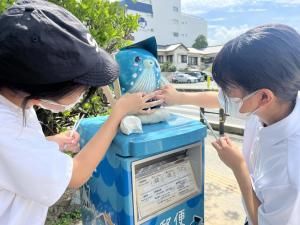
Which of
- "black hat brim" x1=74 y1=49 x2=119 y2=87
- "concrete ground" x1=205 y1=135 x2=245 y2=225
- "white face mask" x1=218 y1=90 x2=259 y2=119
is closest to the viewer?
"black hat brim" x1=74 y1=49 x2=119 y2=87

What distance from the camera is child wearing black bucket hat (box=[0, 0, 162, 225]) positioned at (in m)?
0.84

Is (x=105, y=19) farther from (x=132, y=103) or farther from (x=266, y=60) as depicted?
(x=266, y=60)

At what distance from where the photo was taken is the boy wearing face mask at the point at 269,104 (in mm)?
974

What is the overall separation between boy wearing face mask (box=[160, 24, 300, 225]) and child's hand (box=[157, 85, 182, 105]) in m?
0.40

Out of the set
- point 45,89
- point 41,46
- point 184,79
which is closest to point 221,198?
point 45,89

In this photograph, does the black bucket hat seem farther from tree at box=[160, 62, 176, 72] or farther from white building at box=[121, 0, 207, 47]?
white building at box=[121, 0, 207, 47]

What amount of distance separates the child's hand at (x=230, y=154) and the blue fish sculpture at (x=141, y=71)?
1.20 ft

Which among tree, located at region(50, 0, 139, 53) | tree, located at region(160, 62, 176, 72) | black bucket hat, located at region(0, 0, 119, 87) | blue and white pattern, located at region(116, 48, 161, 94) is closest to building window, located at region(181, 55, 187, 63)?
tree, located at region(160, 62, 176, 72)

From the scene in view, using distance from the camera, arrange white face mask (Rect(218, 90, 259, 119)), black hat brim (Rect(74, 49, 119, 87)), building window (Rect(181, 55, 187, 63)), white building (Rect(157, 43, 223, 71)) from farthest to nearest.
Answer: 1. building window (Rect(181, 55, 187, 63))
2. white building (Rect(157, 43, 223, 71))
3. white face mask (Rect(218, 90, 259, 119))
4. black hat brim (Rect(74, 49, 119, 87))

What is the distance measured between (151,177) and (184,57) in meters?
34.1

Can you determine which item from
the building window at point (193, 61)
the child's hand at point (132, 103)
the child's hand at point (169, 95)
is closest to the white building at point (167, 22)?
the building window at point (193, 61)

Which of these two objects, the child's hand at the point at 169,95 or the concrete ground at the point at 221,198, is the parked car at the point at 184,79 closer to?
the concrete ground at the point at 221,198

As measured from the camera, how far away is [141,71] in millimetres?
1388

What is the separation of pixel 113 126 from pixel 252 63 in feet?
1.99
